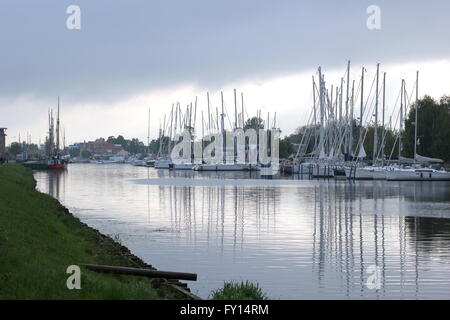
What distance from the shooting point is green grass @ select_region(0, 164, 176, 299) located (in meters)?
12.9

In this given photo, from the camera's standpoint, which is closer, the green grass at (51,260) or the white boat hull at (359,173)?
the green grass at (51,260)

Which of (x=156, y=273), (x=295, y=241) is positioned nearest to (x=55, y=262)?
(x=156, y=273)

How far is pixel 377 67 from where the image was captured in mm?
97312

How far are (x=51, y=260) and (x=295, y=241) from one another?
15341 millimetres

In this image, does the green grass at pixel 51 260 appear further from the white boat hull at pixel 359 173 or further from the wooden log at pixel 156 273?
the white boat hull at pixel 359 173

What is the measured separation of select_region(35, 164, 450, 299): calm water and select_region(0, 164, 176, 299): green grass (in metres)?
2.21

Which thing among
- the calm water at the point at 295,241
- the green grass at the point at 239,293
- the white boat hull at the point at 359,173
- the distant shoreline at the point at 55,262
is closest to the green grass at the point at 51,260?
the distant shoreline at the point at 55,262

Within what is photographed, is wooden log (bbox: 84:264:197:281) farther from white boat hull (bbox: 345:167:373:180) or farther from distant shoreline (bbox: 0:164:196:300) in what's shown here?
white boat hull (bbox: 345:167:373:180)

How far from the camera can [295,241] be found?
30406mm

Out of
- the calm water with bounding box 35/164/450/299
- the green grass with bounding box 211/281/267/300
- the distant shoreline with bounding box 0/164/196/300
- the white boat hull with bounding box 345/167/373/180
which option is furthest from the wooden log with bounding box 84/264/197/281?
the white boat hull with bounding box 345/167/373/180

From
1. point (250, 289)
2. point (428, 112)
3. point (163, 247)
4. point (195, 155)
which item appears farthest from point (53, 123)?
point (250, 289)

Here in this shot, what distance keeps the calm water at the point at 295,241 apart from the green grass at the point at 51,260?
7.24 ft

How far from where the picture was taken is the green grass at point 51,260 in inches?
507
